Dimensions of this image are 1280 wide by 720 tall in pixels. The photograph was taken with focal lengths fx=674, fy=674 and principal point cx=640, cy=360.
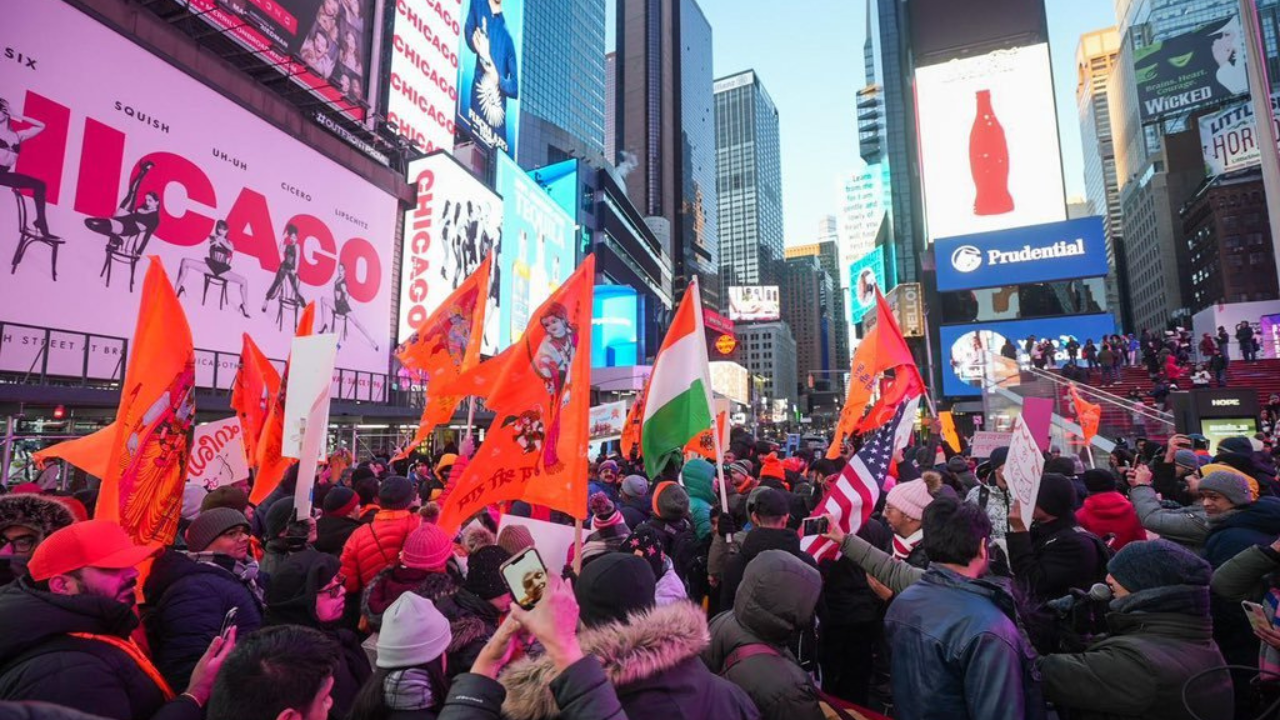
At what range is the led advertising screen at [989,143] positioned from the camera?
43.3 meters

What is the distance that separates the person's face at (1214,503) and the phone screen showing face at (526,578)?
4.60 meters

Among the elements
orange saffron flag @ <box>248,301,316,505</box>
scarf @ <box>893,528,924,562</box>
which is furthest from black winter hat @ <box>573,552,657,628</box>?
orange saffron flag @ <box>248,301,316,505</box>

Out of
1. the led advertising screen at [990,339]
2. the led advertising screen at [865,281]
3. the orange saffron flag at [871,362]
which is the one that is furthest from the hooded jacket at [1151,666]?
the led advertising screen at [865,281]

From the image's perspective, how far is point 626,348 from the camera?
5925 cm

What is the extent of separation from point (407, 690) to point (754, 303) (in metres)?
123

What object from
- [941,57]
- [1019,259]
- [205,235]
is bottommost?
[205,235]

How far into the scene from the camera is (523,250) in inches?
1606

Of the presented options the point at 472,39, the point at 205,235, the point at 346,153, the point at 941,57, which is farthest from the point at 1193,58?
the point at 205,235

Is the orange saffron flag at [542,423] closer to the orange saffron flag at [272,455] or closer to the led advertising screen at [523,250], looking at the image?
the orange saffron flag at [272,455]

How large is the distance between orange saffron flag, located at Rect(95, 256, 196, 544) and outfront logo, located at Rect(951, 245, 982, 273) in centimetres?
4294

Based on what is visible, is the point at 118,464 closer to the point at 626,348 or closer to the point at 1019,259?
the point at 1019,259

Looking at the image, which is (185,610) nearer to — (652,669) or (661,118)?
(652,669)

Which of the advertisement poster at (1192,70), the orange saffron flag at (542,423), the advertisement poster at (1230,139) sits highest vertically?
the advertisement poster at (1192,70)

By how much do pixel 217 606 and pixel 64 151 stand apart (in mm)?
17310
